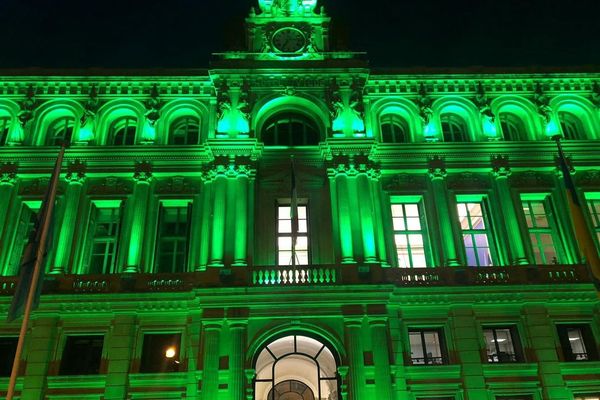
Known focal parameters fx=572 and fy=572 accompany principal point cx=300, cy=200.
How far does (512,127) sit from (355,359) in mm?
17329

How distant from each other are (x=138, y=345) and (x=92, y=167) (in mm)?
10138

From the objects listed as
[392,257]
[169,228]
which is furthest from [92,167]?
[392,257]

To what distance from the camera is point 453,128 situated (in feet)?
109

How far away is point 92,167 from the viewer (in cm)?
3053

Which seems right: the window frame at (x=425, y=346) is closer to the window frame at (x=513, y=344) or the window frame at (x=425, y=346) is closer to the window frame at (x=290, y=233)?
the window frame at (x=513, y=344)

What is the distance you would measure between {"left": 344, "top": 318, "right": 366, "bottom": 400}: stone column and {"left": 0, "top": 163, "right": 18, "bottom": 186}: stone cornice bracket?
18.9 metres

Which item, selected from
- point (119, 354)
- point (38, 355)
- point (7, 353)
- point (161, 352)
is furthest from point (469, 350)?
point (7, 353)

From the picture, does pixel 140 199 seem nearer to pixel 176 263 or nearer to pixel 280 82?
pixel 176 263

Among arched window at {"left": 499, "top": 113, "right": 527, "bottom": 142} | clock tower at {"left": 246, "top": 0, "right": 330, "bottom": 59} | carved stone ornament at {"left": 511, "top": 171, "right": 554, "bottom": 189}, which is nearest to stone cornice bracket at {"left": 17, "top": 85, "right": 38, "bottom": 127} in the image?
clock tower at {"left": 246, "top": 0, "right": 330, "bottom": 59}

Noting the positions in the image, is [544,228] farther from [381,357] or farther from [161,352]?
[161,352]

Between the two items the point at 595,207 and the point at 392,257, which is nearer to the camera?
the point at 392,257

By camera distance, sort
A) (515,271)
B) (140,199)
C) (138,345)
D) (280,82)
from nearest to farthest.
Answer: (138,345) → (515,271) → (140,199) → (280,82)

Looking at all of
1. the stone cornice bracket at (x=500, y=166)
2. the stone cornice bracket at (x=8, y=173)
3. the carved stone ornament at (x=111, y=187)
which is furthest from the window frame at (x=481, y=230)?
the stone cornice bracket at (x=8, y=173)

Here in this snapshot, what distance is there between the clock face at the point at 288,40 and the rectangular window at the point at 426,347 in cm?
1742
